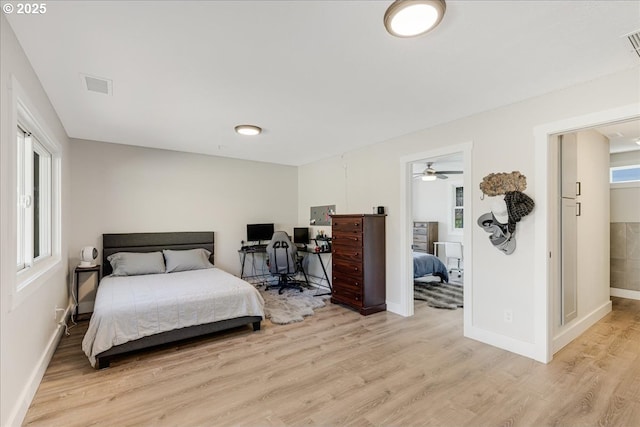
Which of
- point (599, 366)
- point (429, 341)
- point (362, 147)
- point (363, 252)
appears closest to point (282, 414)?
point (429, 341)

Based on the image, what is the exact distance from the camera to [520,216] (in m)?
2.84

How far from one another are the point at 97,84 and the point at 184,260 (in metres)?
2.72

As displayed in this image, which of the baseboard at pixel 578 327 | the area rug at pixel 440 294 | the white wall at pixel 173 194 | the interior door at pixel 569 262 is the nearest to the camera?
the baseboard at pixel 578 327

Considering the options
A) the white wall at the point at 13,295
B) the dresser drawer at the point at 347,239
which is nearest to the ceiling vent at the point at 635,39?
the dresser drawer at the point at 347,239

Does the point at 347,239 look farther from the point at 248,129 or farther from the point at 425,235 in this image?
the point at 425,235

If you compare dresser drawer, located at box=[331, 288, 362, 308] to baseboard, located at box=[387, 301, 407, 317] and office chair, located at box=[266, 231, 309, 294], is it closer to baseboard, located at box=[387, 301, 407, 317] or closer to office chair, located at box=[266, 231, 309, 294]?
baseboard, located at box=[387, 301, 407, 317]

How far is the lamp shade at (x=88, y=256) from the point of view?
13.4 feet

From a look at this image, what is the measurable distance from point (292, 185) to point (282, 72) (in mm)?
4252

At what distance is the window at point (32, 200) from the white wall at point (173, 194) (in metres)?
1.21

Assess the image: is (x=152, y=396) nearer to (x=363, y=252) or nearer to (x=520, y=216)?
(x=363, y=252)

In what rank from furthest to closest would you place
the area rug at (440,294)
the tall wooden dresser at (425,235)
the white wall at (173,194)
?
1. the tall wooden dresser at (425,235)
2. the area rug at (440,294)
3. the white wall at (173,194)

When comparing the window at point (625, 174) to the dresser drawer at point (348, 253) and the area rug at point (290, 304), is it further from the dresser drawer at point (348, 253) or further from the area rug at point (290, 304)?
the area rug at point (290, 304)

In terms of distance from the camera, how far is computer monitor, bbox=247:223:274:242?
577 cm

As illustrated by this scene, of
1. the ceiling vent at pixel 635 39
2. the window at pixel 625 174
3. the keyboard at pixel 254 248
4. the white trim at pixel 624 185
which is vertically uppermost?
the ceiling vent at pixel 635 39
